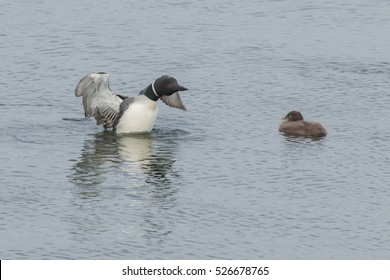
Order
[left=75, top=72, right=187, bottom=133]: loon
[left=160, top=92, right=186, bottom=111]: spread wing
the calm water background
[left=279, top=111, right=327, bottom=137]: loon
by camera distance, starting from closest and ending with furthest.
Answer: the calm water background → [left=279, top=111, right=327, bottom=137]: loon → [left=75, top=72, right=187, bottom=133]: loon → [left=160, top=92, right=186, bottom=111]: spread wing

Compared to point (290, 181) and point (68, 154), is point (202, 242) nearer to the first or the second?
point (290, 181)

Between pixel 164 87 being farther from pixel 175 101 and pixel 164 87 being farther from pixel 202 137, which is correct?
pixel 202 137

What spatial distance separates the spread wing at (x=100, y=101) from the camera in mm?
29281

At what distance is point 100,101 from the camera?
29.8 m

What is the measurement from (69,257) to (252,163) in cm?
625

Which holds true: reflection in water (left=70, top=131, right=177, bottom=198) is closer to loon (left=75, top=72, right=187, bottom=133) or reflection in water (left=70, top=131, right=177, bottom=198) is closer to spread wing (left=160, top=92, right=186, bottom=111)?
loon (left=75, top=72, right=187, bottom=133)

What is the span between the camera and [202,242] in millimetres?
21594

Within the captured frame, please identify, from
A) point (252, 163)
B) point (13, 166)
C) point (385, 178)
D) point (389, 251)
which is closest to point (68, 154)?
point (13, 166)

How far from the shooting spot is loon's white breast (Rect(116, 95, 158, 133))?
29.2 meters

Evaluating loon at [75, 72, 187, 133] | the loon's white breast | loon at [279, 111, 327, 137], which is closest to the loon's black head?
loon at [75, 72, 187, 133]

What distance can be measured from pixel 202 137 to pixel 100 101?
8.31ft

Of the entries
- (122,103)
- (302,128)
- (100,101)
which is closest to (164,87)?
(122,103)

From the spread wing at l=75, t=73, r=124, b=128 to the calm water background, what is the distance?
0.29m

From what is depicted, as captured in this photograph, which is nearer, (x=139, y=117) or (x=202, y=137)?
(x=202, y=137)
